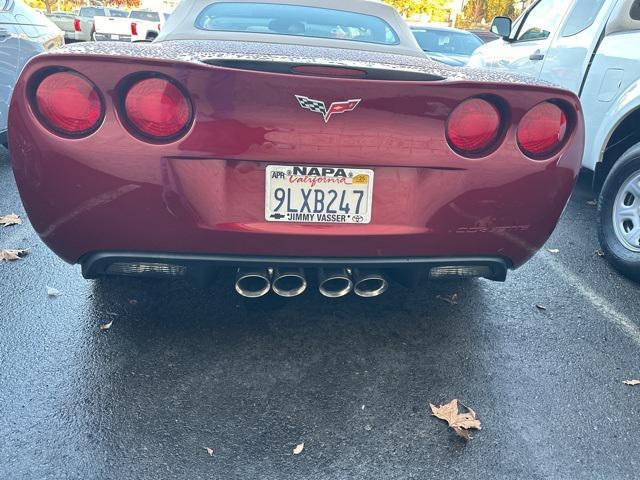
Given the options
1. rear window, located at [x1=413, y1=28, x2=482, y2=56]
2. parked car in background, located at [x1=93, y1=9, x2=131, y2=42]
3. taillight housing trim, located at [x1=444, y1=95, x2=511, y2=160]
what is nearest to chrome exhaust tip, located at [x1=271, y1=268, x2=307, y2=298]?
taillight housing trim, located at [x1=444, y1=95, x2=511, y2=160]

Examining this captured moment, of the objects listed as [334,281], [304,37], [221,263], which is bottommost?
[334,281]

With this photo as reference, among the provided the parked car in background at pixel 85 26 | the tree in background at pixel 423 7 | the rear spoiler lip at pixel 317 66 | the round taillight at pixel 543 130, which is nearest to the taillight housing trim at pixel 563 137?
the round taillight at pixel 543 130

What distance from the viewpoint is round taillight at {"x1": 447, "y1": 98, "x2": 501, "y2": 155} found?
192 centimetres

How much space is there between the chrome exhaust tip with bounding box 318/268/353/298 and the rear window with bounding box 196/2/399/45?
1.55 metres

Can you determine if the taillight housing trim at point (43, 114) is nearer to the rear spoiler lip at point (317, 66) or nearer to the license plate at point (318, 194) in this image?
the rear spoiler lip at point (317, 66)

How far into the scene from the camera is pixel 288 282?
2.24 m

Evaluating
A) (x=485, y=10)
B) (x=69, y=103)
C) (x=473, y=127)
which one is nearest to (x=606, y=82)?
(x=473, y=127)

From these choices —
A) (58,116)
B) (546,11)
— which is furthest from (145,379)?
(546,11)

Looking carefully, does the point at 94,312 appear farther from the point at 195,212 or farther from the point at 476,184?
the point at 476,184

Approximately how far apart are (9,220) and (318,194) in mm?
2904

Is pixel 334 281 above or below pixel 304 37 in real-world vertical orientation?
below

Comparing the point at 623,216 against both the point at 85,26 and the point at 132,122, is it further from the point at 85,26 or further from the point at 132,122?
the point at 85,26

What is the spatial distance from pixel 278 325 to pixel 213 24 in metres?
1.80

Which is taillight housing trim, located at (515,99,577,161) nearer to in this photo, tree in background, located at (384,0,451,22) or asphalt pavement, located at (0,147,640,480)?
asphalt pavement, located at (0,147,640,480)
